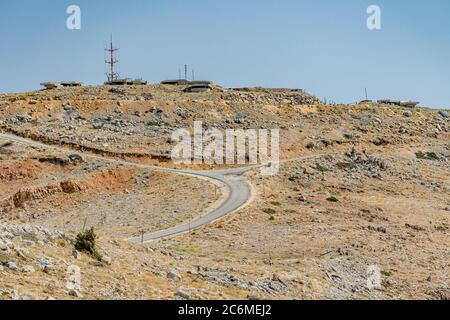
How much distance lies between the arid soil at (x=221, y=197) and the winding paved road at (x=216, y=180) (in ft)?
3.05

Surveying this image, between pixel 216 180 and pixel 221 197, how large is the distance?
19.1ft

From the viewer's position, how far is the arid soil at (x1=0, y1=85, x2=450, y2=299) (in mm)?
23797

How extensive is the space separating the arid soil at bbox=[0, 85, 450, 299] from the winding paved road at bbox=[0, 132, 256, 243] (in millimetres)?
930

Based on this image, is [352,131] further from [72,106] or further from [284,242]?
[284,242]

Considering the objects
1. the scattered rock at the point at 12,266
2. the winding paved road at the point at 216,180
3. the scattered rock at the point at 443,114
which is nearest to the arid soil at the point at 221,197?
the scattered rock at the point at 12,266

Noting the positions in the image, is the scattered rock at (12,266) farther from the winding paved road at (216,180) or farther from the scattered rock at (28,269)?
the winding paved road at (216,180)

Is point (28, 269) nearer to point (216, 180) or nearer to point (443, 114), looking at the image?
point (216, 180)

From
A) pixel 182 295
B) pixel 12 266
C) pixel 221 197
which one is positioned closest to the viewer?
pixel 12 266

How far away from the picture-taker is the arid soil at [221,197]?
23.8 metres

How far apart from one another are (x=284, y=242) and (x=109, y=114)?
41.8 metres

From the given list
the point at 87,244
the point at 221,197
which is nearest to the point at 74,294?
the point at 87,244

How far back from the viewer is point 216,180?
→ 55531mm

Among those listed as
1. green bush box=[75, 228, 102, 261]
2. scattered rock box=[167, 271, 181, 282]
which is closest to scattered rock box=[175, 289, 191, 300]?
scattered rock box=[167, 271, 181, 282]
